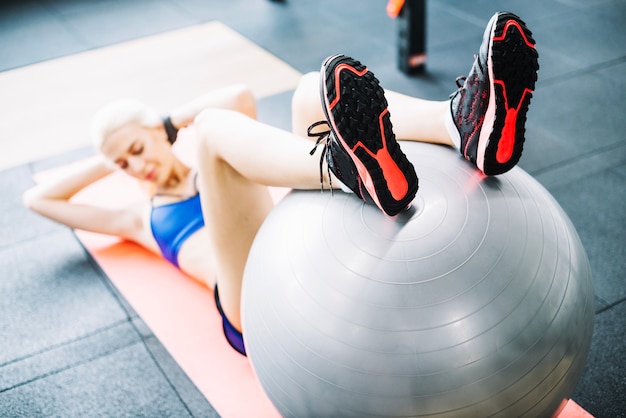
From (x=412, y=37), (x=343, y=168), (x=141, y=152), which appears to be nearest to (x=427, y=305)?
(x=343, y=168)

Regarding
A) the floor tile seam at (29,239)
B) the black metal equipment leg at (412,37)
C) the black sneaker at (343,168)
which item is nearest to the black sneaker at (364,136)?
the black sneaker at (343,168)

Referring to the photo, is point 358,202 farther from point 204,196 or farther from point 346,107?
point 204,196

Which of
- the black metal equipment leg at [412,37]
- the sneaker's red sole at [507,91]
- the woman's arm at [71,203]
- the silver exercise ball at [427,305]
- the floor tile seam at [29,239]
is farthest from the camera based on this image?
the black metal equipment leg at [412,37]

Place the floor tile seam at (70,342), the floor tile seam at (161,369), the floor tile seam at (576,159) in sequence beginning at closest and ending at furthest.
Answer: the floor tile seam at (161,369) < the floor tile seam at (70,342) < the floor tile seam at (576,159)

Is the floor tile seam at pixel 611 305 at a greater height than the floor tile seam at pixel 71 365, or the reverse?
the floor tile seam at pixel 611 305

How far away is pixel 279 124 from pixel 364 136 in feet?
7.68

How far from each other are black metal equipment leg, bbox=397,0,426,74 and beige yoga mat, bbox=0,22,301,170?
68 cm

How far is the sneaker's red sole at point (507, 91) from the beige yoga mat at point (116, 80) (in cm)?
264

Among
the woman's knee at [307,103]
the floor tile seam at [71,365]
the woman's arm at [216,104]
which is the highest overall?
the woman's knee at [307,103]

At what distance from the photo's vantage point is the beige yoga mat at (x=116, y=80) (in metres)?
3.85

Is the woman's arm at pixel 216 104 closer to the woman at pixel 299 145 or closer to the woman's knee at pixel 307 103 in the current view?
the woman at pixel 299 145

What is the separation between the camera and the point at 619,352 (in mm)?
2162

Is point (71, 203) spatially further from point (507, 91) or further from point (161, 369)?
point (507, 91)

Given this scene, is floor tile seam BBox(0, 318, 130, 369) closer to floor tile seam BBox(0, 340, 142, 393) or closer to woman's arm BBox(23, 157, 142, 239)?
floor tile seam BBox(0, 340, 142, 393)
